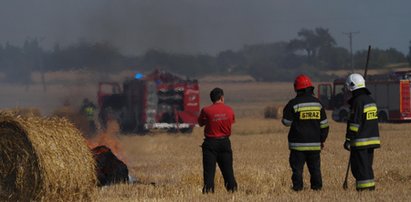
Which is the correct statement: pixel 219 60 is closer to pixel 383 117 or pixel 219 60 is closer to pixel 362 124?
pixel 383 117

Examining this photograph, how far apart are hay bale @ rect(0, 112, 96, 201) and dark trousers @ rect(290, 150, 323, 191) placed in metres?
2.95

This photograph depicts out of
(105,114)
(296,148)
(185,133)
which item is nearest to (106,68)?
(105,114)

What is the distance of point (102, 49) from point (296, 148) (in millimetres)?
12657

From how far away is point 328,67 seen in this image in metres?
56.4

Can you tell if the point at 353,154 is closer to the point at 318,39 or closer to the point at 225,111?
the point at 225,111

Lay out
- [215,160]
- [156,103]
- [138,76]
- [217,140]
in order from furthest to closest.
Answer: [156,103], [138,76], [215,160], [217,140]

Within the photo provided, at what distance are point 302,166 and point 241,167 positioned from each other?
470 centimetres

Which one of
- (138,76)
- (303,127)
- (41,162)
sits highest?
(138,76)

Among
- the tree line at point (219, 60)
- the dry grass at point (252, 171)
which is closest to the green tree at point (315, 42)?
the tree line at point (219, 60)

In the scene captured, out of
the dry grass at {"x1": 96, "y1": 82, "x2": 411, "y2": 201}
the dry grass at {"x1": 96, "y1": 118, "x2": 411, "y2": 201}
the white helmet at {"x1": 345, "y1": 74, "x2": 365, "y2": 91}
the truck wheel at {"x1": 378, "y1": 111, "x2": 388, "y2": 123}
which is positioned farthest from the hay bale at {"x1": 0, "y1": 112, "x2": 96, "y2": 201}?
the truck wheel at {"x1": 378, "y1": 111, "x2": 388, "y2": 123}

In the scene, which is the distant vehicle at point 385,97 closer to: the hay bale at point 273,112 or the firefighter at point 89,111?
the hay bale at point 273,112

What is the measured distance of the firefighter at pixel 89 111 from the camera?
74.3 feet

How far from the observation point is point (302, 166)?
12.9 m

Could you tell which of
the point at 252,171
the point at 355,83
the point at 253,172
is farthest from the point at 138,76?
the point at 355,83
